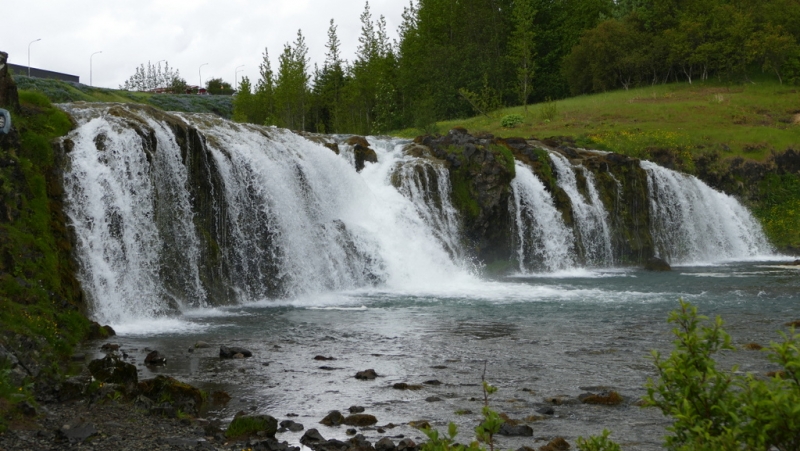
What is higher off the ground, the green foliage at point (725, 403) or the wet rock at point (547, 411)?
the green foliage at point (725, 403)

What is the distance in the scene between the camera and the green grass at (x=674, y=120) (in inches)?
1849

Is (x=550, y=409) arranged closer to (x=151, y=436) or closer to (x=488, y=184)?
(x=151, y=436)

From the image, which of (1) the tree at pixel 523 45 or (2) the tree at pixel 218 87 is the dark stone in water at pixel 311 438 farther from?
(2) the tree at pixel 218 87

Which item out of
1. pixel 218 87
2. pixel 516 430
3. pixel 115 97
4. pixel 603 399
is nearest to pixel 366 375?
pixel 516 430

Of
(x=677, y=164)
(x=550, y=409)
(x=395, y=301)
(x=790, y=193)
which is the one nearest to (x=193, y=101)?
(x=677, y=164)

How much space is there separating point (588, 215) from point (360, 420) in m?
27.2

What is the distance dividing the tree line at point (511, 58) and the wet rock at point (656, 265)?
26925 mm

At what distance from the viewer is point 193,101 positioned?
76000 mm

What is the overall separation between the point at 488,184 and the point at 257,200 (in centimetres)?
1148

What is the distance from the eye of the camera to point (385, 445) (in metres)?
8.62

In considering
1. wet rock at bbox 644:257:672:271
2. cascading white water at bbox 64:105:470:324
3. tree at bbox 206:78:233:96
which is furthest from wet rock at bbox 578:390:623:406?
tree at bbox 206:78:233:96

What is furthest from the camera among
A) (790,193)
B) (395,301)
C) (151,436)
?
(790,193)

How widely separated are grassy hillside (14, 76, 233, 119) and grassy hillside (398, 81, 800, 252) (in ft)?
71.7

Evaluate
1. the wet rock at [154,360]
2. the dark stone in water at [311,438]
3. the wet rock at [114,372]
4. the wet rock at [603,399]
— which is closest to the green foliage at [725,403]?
the dark stone in water at [311,438]
